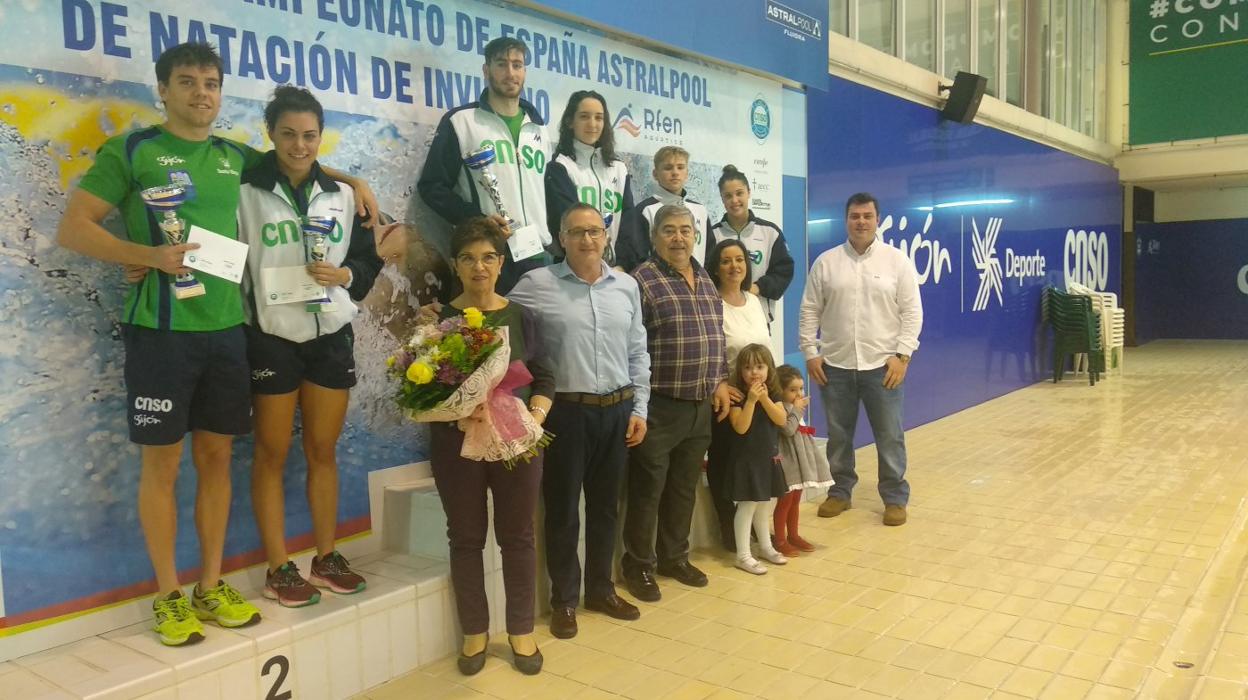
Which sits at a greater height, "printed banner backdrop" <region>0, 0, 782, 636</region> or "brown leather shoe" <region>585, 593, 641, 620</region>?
"printed banner backdrop" <region>0, 0, 782, 636</region>

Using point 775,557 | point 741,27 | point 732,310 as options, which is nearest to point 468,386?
point 732,310

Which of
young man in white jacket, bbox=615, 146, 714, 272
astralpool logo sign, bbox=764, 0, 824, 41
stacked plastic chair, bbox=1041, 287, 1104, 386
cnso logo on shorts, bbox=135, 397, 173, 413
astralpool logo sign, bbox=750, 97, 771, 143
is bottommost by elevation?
stacked plastic chair, bbox=1041, 287, 1104, 386

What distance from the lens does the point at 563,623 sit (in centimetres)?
336

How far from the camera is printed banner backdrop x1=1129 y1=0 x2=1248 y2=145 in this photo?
1187 centimetres

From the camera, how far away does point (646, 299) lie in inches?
146

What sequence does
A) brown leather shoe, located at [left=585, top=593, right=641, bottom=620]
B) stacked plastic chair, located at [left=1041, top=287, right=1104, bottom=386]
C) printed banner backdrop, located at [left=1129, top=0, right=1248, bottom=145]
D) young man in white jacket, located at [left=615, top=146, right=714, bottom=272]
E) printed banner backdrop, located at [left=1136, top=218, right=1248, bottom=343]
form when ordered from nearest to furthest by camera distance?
brown leather shoe, located at [left=585, top=593, right=641, bottom=620]
young man in white jacket, located at [left=615, top=146, right=714, bottom=272]
stacked plastic chair, located at [left=1041, top=287, right=1104, bottom=386]
printed banner backdrop, located at [left=1129, top=0, right=1248, bottom=145]
printed banner backdrop, located at [left=1136, top=218, right=1248, bottom=343]

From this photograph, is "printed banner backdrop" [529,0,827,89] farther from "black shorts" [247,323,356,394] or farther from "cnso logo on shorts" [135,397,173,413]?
"cnso logo on shorts" [135,397,173,413]

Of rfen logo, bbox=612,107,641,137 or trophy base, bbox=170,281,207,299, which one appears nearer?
trophy base, bbox=170,281,207,299

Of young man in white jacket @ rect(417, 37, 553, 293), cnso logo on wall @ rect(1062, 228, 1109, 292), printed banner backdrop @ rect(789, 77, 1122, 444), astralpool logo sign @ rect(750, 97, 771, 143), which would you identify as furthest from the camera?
cnso logo on wall @ rect(1062, 228, 1109, 292)

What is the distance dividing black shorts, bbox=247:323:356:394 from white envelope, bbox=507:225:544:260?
83cm

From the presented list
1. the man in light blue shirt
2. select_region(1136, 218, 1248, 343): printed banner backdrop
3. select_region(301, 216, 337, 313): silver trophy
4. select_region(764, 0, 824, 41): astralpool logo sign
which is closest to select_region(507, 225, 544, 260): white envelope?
the man in light blue shirt

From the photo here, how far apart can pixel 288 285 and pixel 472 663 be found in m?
1.40

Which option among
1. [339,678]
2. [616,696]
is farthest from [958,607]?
[339,678]

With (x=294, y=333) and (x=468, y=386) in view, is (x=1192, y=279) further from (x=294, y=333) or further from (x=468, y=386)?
(x=294, y=333)
